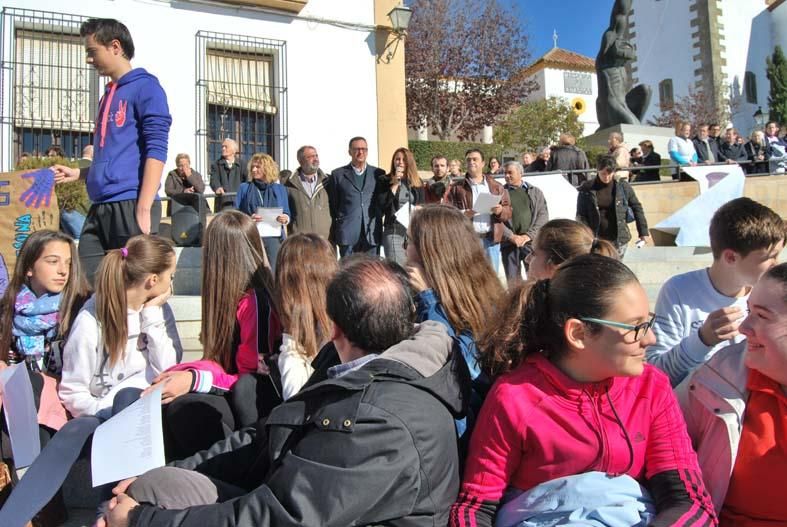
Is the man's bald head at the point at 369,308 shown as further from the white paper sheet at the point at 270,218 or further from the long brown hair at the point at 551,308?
the white paper sheet at the point at 270,218

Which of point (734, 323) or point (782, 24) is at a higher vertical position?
point (782, 24)

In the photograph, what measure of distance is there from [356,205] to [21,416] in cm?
441

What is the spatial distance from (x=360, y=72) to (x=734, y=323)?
10.8 metres

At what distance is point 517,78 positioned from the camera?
2506 centimetres

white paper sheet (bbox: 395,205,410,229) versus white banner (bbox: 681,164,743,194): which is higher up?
white banner (bbox: 681,164,743,194)

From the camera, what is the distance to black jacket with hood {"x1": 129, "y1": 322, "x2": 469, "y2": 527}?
1.57 metres

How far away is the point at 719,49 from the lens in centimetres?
3488

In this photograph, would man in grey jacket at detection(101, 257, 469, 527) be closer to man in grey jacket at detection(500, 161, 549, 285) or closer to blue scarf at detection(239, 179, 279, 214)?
blue scarf at detection(239, 179, 279, 214)

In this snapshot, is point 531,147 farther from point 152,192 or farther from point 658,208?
point 152,192

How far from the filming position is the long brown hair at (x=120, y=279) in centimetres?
307

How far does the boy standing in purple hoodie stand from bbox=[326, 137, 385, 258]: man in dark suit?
10.3ft

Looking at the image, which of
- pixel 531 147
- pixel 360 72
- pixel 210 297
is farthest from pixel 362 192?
pixel 531 147

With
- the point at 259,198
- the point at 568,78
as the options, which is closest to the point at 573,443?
the point at 259,198

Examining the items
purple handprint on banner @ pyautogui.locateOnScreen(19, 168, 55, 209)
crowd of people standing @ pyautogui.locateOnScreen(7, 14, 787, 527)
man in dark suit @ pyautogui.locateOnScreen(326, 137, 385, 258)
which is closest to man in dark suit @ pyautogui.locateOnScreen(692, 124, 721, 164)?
man in dark suit @ pyautogui.locateOnScreen(326, 137, 385, 258)
